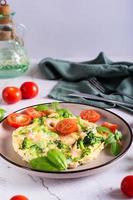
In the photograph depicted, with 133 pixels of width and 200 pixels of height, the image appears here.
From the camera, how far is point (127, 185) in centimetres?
94

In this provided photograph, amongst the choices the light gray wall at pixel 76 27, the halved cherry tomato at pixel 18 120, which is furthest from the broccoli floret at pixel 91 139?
the light gray wall at pixel 76 27

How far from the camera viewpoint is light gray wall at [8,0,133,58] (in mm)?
1881

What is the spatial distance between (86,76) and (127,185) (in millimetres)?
667

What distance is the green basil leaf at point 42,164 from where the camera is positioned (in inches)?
38.1

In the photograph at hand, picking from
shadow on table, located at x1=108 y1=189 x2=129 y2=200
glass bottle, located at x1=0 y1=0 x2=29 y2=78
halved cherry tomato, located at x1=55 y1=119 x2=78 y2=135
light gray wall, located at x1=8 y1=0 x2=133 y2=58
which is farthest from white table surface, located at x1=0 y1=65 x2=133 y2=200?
light gray wall, located at x1=8 y1=0 x2=133 y2=58

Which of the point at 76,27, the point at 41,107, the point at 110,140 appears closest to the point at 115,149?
the point at 110,140

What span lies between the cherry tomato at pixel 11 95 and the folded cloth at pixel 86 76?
106 mm

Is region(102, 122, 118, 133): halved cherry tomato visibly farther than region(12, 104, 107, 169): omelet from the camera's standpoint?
Yes

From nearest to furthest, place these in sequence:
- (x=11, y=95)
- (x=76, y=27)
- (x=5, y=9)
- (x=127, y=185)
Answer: (x=127, y=185)
(x=11, y=95)
(x=5, y=9)
(x=76, y=27)

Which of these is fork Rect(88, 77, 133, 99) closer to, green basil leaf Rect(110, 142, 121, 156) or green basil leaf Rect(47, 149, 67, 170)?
green basil leaf Rect(110, 142, 121, 156)

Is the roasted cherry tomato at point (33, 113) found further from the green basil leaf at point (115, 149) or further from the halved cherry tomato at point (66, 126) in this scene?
the green basil leaf at point (115, 149)

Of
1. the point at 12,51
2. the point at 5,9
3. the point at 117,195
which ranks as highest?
the point at 5,9

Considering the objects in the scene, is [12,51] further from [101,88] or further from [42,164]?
[42,164]

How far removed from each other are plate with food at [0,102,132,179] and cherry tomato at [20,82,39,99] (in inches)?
7.4
